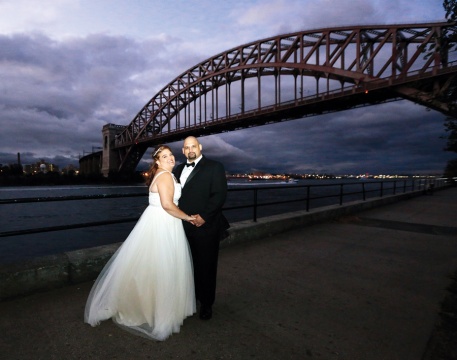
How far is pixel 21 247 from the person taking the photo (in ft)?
44.4

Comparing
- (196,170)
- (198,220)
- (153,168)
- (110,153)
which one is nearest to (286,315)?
(198,220)

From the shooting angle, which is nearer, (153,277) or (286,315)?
(153,277)

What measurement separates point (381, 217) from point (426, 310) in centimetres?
567

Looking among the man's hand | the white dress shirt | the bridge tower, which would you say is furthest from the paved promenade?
the bridge tower

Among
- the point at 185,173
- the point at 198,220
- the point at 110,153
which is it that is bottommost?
the point at 198,220

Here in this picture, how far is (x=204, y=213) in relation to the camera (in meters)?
2.40

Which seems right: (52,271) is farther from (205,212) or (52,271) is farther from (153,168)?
(205,212)

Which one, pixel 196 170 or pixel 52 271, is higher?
pixel 196 170

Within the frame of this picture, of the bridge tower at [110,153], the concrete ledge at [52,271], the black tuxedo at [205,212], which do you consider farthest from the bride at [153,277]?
the bridge tower at [110,153]

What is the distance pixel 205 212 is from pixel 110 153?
7309cm

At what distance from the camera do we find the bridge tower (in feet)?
227

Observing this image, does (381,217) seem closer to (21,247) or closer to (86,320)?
(86,320)

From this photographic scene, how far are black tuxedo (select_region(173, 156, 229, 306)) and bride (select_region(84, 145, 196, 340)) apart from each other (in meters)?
0.10

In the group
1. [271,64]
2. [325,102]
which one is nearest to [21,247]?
[325,102]
